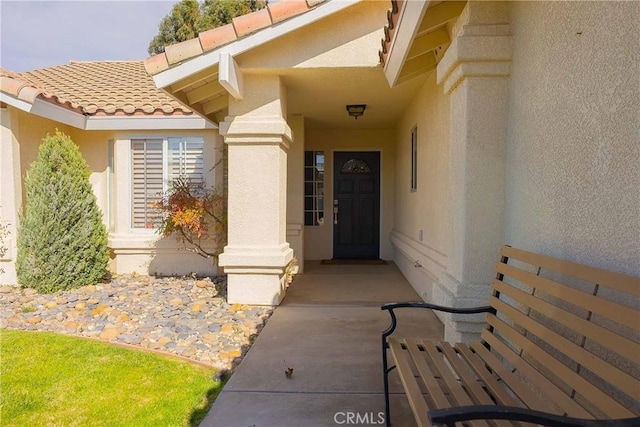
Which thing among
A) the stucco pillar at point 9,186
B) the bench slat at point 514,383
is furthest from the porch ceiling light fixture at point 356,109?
the stucco pillar at point 9,186

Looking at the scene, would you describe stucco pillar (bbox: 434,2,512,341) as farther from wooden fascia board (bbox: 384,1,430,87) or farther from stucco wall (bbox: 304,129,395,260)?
stucco wall (bbox: 304,129,395,260)

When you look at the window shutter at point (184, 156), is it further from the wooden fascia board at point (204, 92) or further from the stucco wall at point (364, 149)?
the stucco wall at point (364, 149)

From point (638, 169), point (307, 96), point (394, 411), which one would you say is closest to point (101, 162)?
point (307, 96)

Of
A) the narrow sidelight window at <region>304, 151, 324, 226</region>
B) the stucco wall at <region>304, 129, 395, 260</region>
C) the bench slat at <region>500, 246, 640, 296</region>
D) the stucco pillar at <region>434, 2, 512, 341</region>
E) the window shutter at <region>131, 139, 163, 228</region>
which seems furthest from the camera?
the narrow sidelight window at <region>304, 151, 324, 226</region>

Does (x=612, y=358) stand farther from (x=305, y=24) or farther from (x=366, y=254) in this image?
(x=366, y=254)

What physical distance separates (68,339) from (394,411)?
143 inches

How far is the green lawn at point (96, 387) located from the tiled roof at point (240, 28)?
3.44 meters

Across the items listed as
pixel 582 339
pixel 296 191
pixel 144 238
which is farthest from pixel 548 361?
pixel 144 238

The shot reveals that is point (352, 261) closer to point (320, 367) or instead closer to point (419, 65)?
point (419, 65)

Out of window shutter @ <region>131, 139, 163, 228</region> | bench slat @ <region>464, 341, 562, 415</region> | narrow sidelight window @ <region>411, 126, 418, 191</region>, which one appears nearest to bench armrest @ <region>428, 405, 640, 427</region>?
bench slat @ <region>464, 341, 562, 415</region>

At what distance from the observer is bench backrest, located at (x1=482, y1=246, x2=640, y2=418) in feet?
5.21

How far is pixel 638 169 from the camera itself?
70.9 inches

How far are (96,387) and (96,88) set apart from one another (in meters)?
8.17

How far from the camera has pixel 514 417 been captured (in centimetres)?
137
